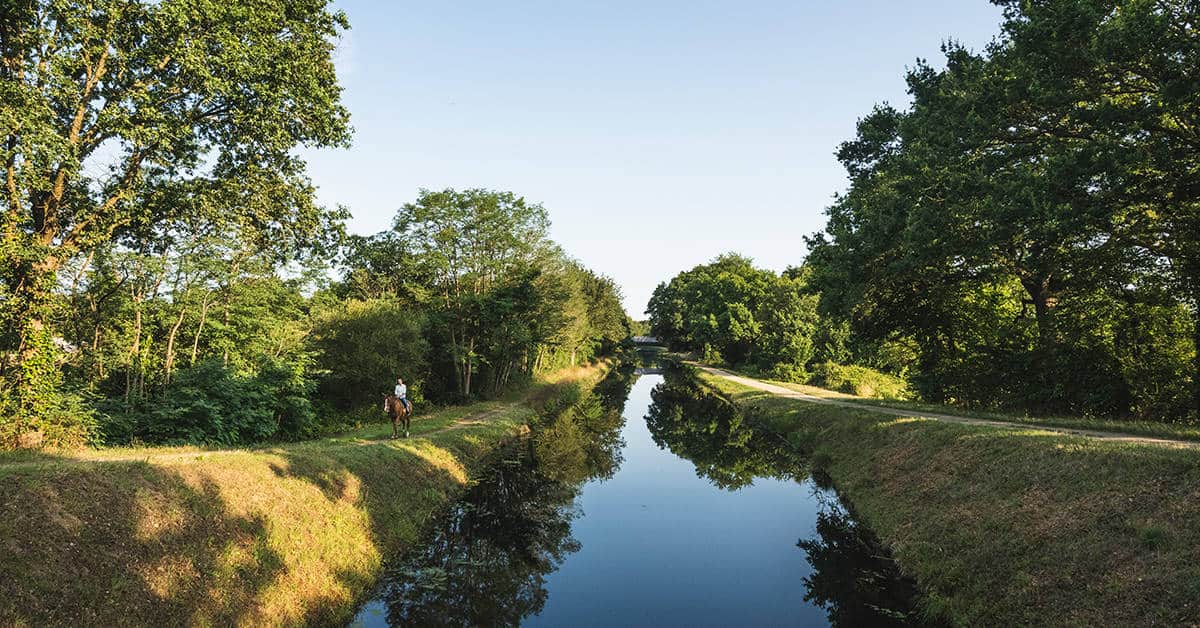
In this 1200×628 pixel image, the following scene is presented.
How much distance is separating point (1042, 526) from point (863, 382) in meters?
36.3

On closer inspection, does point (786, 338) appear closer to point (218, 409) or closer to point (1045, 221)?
point (1045, 221)

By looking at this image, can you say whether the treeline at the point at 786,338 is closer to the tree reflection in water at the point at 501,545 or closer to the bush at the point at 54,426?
the tree reflection in water at the point at 501,545

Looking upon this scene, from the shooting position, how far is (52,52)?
1511 centimetres

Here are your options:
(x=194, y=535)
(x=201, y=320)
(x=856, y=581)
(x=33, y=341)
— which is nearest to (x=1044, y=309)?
(x=856, y=581)

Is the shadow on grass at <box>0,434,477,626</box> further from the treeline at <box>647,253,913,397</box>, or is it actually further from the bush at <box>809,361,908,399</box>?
the bush at <box>809,361,908,399</box>

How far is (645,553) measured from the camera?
1591 centimetres

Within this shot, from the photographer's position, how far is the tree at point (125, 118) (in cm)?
1425

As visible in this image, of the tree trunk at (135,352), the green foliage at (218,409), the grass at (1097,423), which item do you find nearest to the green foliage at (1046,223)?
the grass at (1097,423)

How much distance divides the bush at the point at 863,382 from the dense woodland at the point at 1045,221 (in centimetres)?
1350

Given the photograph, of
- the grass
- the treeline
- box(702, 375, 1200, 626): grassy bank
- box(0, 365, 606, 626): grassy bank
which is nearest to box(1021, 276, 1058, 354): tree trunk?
the grass

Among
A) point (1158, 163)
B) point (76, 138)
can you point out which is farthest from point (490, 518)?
point (1158, 163)

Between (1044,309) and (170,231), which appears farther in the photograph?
(1044,309)

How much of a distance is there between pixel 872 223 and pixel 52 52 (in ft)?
96.8

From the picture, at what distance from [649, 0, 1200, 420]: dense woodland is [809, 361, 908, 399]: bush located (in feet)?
44.3
